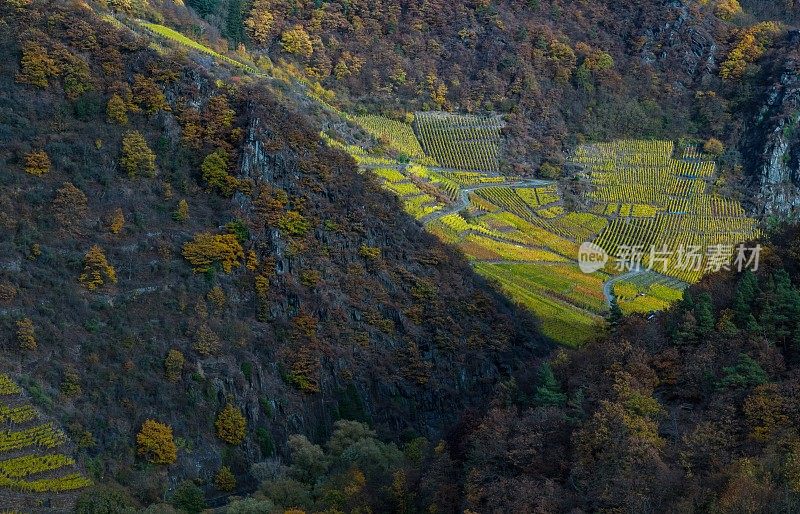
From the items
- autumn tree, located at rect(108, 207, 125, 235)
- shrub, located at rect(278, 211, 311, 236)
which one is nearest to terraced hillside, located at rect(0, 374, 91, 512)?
autumn tree, located at rect(108, 207, 125, 235)

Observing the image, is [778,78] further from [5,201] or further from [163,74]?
[5,201]

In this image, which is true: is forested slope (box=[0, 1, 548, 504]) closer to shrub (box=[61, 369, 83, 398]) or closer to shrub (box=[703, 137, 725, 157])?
shrub (box=[61, 369, 83, 398])

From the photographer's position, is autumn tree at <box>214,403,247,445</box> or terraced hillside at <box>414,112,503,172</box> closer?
autumn tree at <box>214,403,247,445</box>

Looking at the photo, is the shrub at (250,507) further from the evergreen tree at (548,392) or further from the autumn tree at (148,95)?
the autumn tree at (148,95)

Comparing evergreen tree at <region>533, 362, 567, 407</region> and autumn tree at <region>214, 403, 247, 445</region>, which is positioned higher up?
evergreen tree at <region>533, 362, 567, 407</region>

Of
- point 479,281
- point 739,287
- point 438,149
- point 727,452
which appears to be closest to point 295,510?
point 727,452

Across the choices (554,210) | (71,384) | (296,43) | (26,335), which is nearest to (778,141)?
(554,210)
